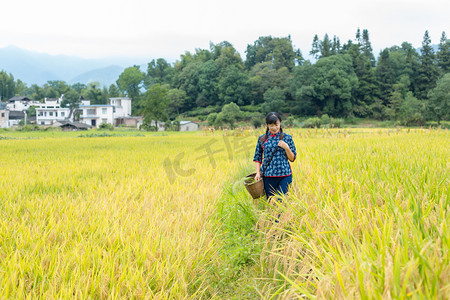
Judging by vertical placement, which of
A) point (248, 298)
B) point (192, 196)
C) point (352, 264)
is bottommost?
point (248, 298)

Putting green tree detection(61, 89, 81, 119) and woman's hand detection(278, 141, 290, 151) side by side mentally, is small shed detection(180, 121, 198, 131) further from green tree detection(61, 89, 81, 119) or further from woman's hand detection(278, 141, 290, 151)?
woman's hand detection(278, 141, 290, 151)

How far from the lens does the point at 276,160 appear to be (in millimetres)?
3416

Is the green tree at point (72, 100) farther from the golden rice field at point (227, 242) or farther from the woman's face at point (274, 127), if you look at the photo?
the woman's face at point (274, 127)

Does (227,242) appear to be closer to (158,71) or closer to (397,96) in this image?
(397,96)

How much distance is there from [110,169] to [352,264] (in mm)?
5282

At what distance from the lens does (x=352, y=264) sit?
57.9 inches

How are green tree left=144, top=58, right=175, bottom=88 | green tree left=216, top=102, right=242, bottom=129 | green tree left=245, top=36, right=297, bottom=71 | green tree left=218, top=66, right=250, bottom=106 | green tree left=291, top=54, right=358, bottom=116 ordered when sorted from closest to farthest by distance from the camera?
green tree left=216, top=102, right=242, bottom=129
green tree left=291, top=54, right=358, bottom=116
green tree left=218, top=66, right=250, bottom=106
green tree left=245, top=36, right=297, bottom=71
green tree left=144, top=58, right=175, bottom=88

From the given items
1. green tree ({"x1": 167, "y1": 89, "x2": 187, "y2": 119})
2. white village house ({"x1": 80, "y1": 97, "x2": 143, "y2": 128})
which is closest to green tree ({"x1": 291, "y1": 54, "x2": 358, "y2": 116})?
green tree ({"x1": 167, "y1": 89, "x2": 187, "y2": 119})

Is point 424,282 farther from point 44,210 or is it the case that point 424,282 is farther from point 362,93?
point 362,93

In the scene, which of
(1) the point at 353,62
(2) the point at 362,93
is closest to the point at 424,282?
(2) the point at 362,93

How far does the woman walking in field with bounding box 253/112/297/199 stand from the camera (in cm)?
339

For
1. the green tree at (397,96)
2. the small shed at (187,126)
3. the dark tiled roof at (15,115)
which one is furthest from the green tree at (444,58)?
the dark tiled roof at (15,115)

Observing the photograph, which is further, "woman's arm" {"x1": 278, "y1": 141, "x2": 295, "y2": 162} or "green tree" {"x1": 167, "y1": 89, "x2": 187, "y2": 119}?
"green tree" {"x1": 167, "y1": 89, "x2": 187, "y2": 119}

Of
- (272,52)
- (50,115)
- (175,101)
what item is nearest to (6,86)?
(50,115)
